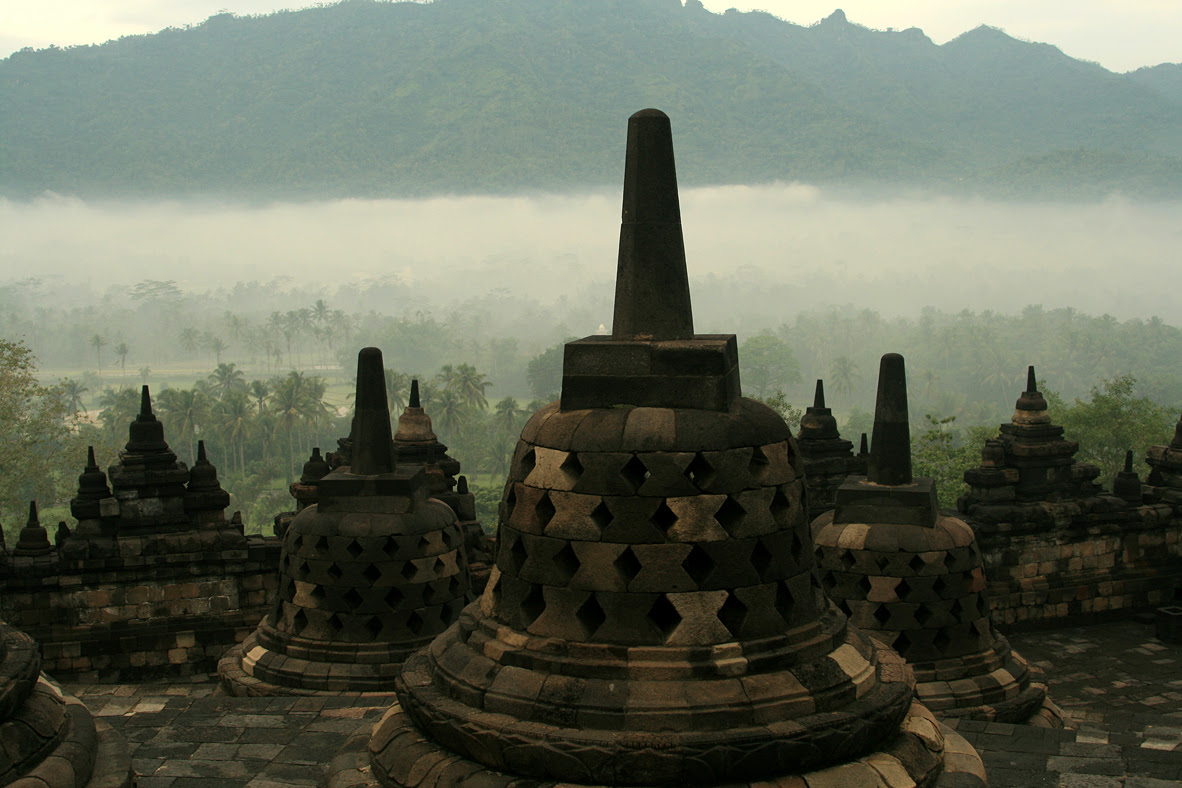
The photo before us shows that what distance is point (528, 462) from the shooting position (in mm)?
6043

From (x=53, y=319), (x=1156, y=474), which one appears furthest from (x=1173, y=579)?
(x=53, y=319)

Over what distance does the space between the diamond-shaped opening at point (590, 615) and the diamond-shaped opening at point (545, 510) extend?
1.62ft

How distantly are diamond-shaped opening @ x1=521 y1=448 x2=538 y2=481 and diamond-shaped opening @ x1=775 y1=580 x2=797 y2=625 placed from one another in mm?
1478

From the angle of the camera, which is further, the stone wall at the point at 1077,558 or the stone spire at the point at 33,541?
the stone wall at the point at 1077,558

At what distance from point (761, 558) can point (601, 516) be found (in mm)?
886

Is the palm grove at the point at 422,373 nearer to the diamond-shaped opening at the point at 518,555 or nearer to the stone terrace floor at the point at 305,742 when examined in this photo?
the stone terrace floor at the point at 305,742

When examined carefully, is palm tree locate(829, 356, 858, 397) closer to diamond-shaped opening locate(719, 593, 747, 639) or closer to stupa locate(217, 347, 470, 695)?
stupa locate(217, 347, 470, 695)

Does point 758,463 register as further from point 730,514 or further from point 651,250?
point 651,250

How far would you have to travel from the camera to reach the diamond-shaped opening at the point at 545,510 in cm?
586

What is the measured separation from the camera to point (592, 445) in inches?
226

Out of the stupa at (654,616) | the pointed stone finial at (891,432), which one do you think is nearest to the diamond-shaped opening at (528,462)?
the stupa at (654,616)

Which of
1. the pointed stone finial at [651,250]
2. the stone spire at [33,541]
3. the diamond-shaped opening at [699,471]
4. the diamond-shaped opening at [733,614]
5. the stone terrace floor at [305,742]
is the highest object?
the pointed stone finial at [651,250]

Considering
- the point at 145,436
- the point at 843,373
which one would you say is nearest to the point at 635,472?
the point at 145,436

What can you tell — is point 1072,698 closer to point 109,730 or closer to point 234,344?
point 109,730
